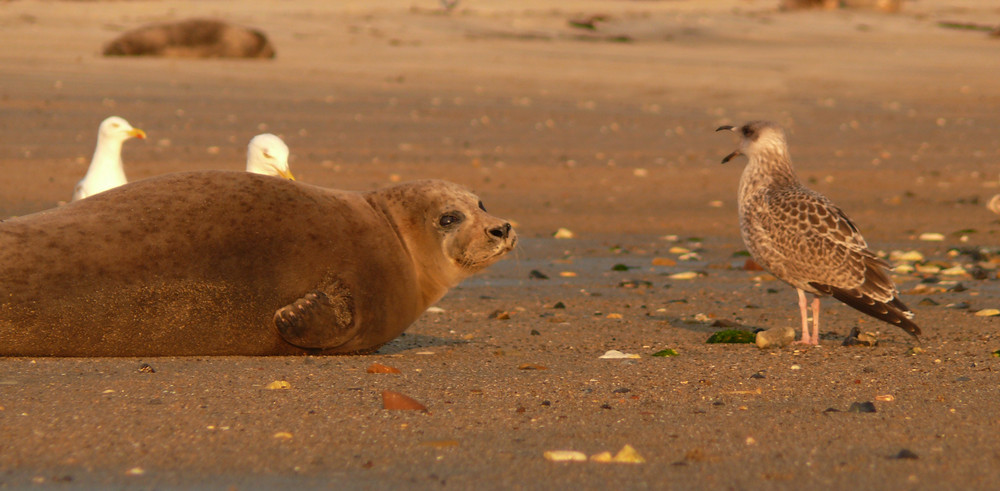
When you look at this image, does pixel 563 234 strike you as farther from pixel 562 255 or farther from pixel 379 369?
pixel 379 369

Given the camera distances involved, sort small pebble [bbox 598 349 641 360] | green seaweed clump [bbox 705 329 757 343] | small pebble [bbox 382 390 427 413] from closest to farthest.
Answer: small pebble [bbox 382 390 427 413], small pebble [bbox 598 349 641 360], green seaweed clump [bbox 705 329 757 343]

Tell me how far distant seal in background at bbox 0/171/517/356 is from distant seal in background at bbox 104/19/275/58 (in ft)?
61.9

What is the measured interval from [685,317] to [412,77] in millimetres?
15259

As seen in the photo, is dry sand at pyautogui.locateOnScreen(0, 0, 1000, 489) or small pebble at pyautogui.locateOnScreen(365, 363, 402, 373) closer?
dry sand at pyautogui.locateOnScreen(0, 0, 1000, 489)

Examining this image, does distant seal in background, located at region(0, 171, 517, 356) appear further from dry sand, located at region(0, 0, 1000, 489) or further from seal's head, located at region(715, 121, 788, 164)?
seal's head, located at region(715, 121, 788, 164)

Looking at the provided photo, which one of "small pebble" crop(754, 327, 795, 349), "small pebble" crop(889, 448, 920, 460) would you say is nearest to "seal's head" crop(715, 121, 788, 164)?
"small pebble" crop(754, 327, 795, 349)

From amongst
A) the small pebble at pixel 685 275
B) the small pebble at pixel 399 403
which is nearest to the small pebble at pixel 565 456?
the small pebble at pixel 399 403

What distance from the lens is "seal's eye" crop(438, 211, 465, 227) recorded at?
18.9 ft

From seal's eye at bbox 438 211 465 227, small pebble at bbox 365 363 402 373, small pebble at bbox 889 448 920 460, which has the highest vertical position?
seal's eye at bbox 438 211 465 227

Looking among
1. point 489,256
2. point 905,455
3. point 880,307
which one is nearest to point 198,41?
point 489,256

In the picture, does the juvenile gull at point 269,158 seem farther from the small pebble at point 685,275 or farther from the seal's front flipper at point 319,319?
the seal's front flipper at point 319,319

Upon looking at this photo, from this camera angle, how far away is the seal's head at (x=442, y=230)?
18.7 feet

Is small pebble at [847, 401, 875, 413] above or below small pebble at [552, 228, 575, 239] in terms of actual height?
above

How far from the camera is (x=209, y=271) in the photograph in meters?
5.21
